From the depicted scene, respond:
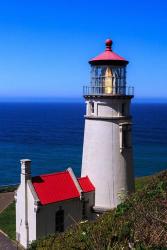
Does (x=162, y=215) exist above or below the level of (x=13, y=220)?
above

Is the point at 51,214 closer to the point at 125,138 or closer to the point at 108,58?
the point at 125,138

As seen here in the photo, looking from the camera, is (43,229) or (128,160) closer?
(43,229)

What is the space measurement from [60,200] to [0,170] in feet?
110

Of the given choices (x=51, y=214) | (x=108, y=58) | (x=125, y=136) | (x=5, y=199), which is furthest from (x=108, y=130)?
(x=5, y=199)

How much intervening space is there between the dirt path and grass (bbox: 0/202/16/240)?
1.44ft

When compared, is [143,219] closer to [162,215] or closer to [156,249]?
[162,215]

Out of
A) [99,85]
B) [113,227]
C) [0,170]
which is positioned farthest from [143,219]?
[0,170]

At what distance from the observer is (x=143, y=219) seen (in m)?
7.80

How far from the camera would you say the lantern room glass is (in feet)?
55.4

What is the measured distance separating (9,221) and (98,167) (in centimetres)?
703

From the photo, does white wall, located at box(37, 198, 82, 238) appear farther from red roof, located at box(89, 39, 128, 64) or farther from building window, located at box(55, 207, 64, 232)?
red roof, located at box(89, 39, 128, 64)

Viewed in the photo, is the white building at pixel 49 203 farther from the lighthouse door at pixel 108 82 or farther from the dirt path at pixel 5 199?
the dirt path at pixel 5 199

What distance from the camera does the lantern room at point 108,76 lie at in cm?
1677

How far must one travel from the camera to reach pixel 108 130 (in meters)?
16.7
